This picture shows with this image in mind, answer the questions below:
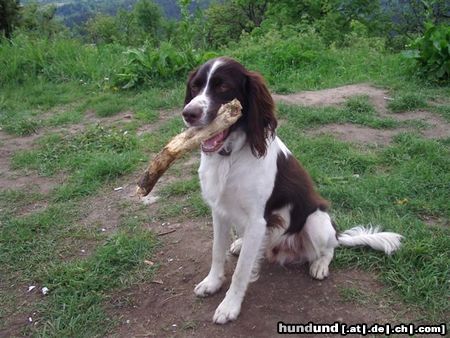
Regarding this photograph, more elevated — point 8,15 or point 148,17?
point 8,15

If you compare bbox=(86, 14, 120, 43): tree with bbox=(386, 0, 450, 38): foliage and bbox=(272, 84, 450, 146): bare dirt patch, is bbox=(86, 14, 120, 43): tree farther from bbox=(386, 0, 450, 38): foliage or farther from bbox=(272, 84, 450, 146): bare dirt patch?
bbox=(272, 84, 450, 146): bare dirt patch

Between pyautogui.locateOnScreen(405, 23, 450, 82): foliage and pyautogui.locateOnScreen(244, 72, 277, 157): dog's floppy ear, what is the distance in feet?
16.2

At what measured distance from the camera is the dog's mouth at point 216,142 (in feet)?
7.85

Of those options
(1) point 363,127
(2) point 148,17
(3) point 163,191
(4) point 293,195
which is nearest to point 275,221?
(4) point 293,195

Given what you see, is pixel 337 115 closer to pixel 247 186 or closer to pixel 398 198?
pixel 398 198

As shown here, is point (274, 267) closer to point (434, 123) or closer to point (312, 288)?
point (312, 288)

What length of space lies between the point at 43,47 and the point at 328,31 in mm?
9493

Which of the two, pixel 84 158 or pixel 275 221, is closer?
pixel 275 221

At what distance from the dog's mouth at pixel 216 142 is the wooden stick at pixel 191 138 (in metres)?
0.03

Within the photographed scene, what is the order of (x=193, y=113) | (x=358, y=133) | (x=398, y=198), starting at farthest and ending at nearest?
1. (x=358, y=133)
2. (x=398, y=198)
3. (x=193, y=113)

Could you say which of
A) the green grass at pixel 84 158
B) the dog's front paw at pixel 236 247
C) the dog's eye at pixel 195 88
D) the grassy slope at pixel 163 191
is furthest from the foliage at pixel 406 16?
the dog's eye at pixel 195 88

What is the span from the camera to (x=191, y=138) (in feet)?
7.86

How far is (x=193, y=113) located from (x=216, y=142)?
0.22 metres

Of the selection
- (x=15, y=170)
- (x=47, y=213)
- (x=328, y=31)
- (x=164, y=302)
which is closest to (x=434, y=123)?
(x=164, y=302)
